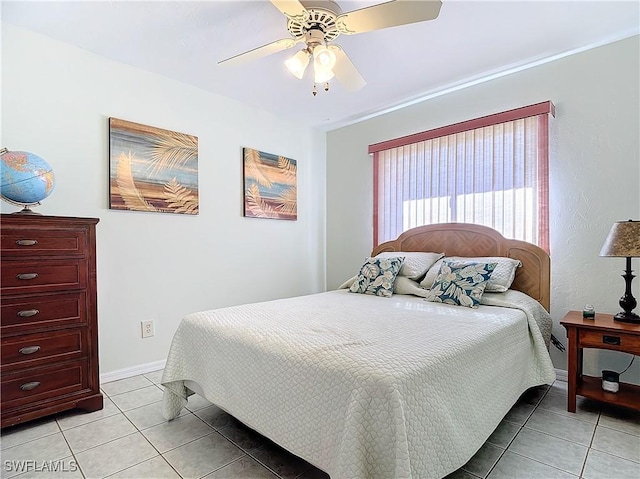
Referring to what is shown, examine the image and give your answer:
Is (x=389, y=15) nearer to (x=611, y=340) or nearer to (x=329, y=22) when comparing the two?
(x=329, y=22)

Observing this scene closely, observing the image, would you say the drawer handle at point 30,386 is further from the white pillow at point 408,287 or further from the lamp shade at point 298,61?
the white pillow at point 408,287

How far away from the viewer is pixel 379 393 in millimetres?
1137

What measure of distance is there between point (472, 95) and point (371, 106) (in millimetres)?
954

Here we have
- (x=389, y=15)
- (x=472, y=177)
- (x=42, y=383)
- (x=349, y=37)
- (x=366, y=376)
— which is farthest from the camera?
(x=472, y=177)

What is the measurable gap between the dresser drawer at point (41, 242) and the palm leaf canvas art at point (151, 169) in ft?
1.91

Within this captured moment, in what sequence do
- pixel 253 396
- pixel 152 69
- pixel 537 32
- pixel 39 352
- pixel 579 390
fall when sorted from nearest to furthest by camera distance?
pixel 253 396, pixel 39 352, pixel 579 390, pixel 537 32, pixel 152 69

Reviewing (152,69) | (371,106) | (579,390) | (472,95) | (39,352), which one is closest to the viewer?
(39,352)

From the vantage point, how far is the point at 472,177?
3.06 meters

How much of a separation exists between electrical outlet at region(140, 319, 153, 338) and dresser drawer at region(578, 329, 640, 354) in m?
3.03

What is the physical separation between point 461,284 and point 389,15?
1691 millimetres

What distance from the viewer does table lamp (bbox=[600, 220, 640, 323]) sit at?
→ 1.95 meters

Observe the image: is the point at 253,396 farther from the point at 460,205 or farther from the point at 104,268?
the point at 460,205

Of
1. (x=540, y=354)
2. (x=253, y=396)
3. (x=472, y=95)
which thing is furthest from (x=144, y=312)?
(x=472, y=95)

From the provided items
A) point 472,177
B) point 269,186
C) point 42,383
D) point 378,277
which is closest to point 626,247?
point 472,177
